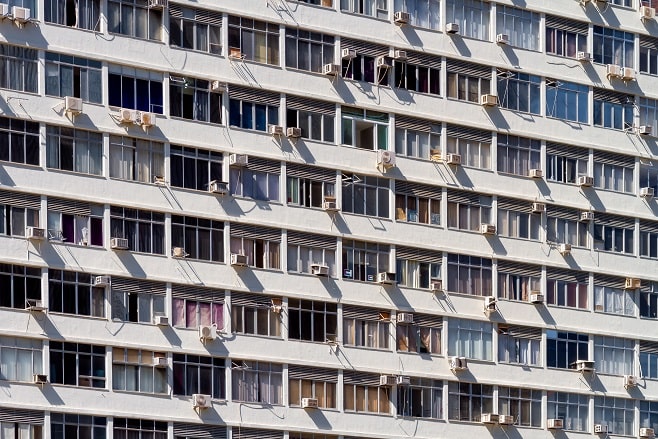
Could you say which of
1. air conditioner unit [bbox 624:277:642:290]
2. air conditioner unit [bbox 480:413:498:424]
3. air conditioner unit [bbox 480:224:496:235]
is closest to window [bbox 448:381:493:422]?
air conditioner unit [bbox 480:413:498:424]

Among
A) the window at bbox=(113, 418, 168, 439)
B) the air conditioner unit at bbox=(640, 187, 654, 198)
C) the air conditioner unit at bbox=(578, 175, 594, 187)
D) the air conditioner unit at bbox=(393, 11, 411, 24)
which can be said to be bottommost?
the window at bbox=(113, 418, 168, 439)

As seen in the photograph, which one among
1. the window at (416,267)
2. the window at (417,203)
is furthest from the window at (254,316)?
the window at (417,203)

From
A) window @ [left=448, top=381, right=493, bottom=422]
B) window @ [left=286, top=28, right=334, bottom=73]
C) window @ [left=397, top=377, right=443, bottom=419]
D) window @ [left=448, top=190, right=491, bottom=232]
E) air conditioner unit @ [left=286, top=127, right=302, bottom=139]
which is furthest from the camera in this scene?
window @ [left=448, top=190, right=491, bottom=232]

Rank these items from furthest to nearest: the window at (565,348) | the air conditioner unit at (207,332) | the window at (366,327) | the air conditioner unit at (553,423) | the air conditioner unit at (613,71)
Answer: the air conditioner unit at (613,71) < the window at (565,348) < the air conditioner unit at (553,423) < the window at (366,327) < the air conditioner unit at (207,332)

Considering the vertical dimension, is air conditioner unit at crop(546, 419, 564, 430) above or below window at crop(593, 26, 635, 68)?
below

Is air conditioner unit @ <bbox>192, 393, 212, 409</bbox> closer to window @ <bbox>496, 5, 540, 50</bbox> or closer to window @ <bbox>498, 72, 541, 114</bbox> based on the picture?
window @ <bbox>498, 72, 541, 114</bbox>

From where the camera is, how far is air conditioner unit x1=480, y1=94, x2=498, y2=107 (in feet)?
204

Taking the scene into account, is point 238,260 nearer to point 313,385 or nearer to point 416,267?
point 313,385

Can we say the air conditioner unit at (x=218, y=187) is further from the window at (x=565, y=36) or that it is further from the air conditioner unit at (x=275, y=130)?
the window at (x=565, y=36)

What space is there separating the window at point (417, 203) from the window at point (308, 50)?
14.4ft

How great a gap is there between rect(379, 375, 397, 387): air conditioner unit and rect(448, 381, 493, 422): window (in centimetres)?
216

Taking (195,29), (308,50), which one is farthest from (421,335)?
(195,29)

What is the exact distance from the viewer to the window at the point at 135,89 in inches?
2178

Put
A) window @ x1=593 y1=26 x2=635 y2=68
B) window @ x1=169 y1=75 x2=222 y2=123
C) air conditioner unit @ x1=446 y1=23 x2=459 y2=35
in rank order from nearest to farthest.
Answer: window @ x1=169 y1=75 x2=222 y2=123, air conditioner unit @ x1=446 y1=23 x2=459 y2=35, window @ x1=593 y1=26 x2=635 y2=68
